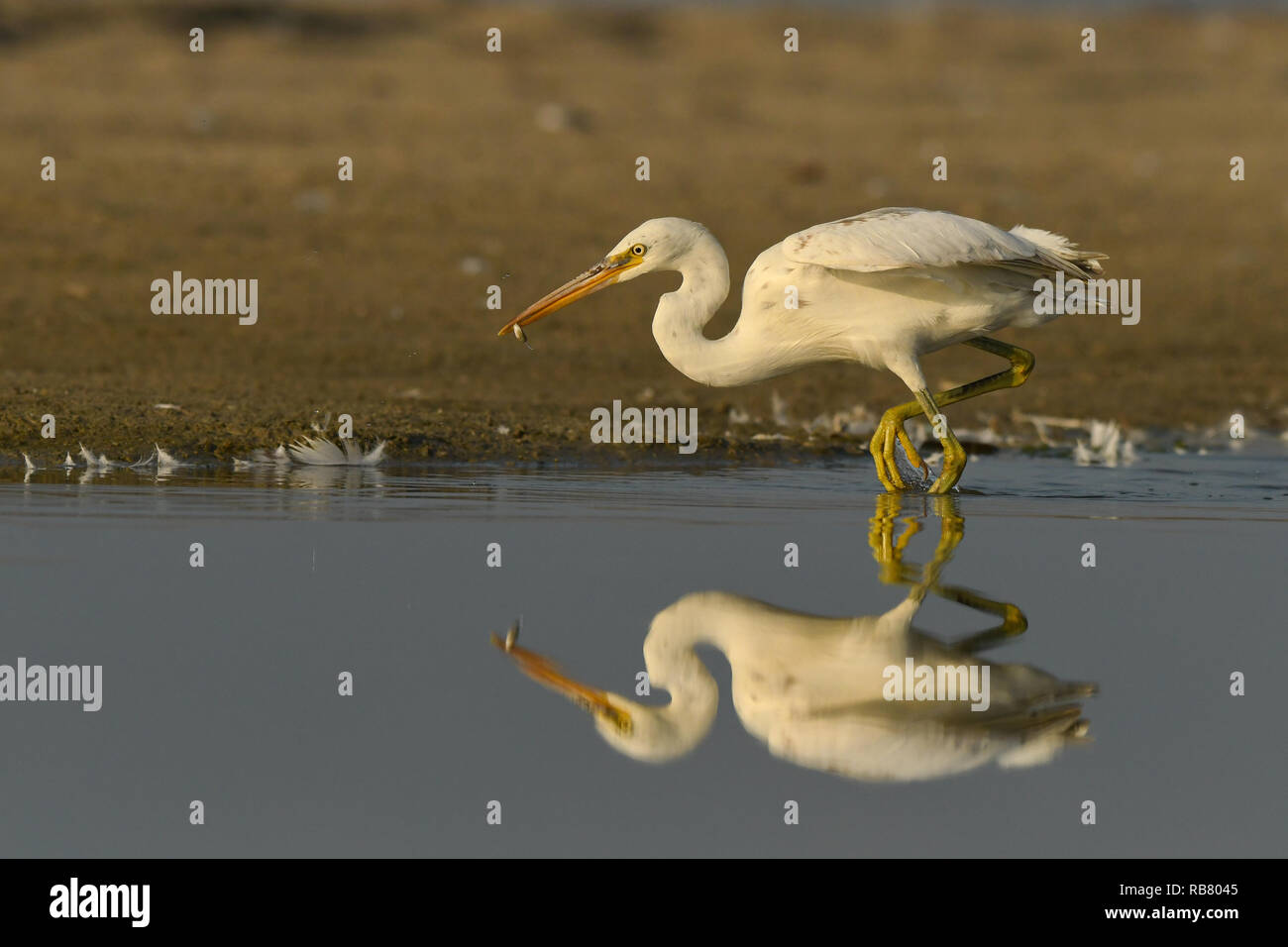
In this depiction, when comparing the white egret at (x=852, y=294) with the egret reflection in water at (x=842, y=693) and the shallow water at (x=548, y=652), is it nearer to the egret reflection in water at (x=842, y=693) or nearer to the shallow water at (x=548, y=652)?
the shallow water at (x=548, y=652)

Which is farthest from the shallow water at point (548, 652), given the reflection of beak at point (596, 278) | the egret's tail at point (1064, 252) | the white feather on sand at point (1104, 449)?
the white feather on sand at point (1104, 449)

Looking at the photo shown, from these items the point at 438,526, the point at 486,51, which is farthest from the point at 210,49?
the point at 438,526

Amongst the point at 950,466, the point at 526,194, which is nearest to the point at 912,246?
the point at 950,466

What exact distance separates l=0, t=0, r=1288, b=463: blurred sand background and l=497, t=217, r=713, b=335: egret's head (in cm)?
133

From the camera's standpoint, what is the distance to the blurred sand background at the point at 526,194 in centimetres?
1281

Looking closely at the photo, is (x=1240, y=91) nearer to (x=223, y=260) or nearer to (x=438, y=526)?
(x=223, y=260)

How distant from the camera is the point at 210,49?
23.6 metres

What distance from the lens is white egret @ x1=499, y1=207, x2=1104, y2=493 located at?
9055 millimetres

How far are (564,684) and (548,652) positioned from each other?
1.08 feet

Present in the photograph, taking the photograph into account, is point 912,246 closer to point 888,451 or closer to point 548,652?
point 888,451

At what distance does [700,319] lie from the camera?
9414mm

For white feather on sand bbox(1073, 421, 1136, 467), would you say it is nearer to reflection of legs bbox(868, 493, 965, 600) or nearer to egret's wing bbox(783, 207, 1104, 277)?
reflection of legs bbox(868, 493, 965, 600)

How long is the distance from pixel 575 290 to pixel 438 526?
78.3 inches

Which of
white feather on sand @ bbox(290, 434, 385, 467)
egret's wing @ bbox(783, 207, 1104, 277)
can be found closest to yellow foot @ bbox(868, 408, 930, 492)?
egret's wing @ bbox(783, 207, 1104, 277)
